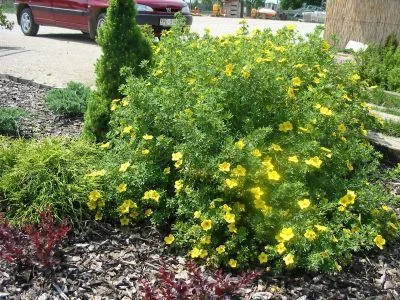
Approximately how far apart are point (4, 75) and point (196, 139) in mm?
5027

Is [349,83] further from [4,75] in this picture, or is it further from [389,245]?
[4,75]

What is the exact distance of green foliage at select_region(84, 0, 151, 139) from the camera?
4176 millimetres

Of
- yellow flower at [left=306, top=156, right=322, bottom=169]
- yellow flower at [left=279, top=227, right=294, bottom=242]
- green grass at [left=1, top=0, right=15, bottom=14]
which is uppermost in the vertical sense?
yellow flower at [left=306, top=156, right=322, bottom=169]

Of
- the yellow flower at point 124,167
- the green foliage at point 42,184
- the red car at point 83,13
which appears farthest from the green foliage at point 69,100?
the red car at point 83,13

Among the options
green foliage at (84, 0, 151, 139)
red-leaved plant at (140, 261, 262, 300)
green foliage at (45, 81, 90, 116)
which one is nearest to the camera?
red-leaved plant at (140, 261, 262, 300)

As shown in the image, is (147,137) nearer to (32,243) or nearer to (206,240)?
(206,240)

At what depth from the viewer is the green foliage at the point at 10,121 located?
14.9 ft

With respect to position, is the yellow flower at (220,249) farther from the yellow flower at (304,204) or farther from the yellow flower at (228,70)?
the yellow flower at (228,70)

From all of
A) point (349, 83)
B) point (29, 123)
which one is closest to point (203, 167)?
point (349, 83)

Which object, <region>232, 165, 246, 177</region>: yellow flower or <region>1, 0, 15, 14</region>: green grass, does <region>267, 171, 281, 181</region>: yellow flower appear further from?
<region>1, 0, 15, 14</region>: green grass

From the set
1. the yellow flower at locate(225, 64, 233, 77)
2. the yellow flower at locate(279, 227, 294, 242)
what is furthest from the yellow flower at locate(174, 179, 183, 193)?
the yellow flower at locate(225, 64, 233, 77)

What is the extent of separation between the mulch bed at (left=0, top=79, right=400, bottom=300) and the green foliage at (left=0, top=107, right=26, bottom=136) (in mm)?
1834

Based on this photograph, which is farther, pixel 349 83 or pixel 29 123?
pixel 29 123

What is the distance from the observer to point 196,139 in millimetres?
3023
